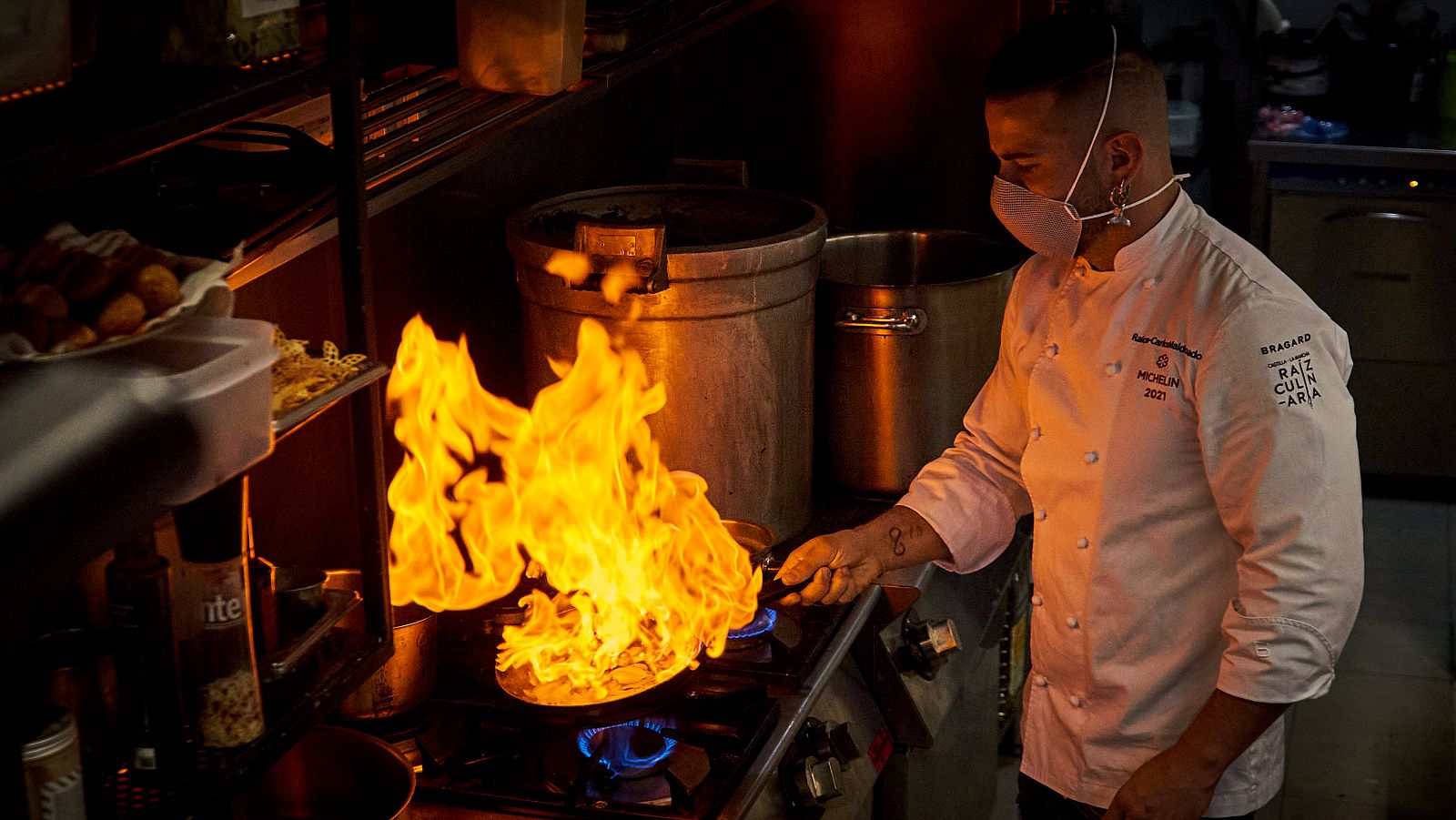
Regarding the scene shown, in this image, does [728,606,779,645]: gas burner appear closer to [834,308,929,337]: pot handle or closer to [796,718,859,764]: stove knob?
[796,718,859,764]: stove knob

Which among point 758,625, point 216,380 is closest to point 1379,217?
point 758,625

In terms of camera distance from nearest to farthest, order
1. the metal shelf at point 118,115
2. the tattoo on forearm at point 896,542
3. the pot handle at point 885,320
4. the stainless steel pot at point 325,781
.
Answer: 1. the metal shelf at point 118,115
2. the stainless steel pot at point 325,781
3. the tattoo on forearm at point 896,542
4. the pot handle at point 885,320

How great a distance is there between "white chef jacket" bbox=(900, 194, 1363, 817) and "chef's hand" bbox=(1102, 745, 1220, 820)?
117 mm

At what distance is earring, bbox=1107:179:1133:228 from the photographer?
1.94m

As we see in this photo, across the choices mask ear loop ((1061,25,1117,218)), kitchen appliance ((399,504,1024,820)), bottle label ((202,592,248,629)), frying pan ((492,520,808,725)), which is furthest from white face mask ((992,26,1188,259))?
bottle label ((202,592,248,629))

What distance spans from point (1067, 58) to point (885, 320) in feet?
2.60

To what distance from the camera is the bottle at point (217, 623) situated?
1.24 m

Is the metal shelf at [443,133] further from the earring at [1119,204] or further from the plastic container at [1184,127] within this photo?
the plastic container at [1184,127]

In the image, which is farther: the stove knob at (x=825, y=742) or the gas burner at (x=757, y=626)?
the gas burner at (x=757, y=626)

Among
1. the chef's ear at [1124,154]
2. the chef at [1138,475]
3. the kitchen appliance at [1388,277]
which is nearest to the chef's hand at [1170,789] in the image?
the chef at [1138,475]

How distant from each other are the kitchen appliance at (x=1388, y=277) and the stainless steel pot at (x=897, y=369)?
2.59 m

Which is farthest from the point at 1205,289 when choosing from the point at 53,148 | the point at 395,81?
the point at 53,148

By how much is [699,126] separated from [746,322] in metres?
1.33

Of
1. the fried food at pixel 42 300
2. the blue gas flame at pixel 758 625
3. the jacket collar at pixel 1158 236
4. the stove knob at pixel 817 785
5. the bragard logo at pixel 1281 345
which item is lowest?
the stove knob at pixel 817 785
